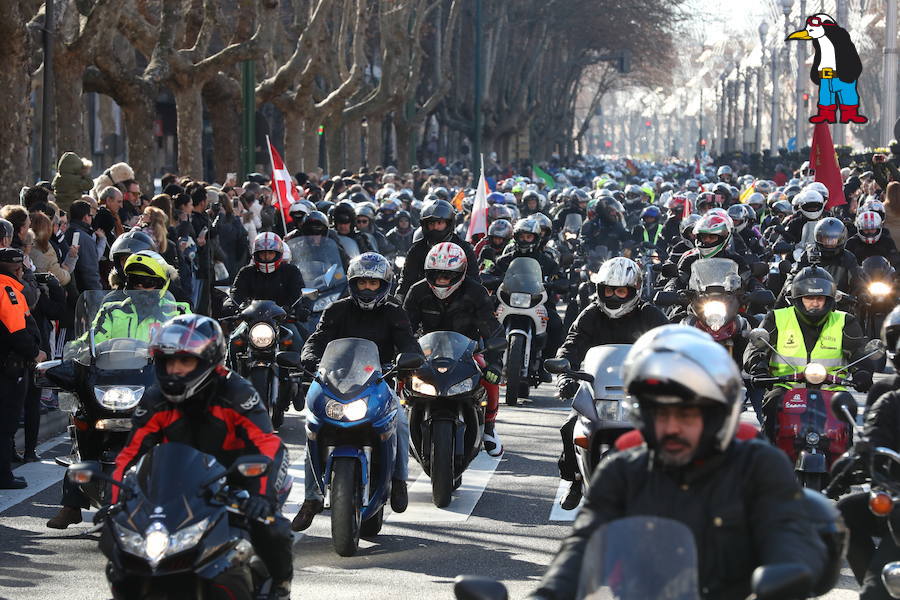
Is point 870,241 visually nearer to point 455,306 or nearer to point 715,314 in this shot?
point 715,314

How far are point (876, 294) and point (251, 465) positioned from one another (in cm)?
1019

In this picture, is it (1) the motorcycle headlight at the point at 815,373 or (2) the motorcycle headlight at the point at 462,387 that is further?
(2) the motorcycle headlight at the point at 462,387

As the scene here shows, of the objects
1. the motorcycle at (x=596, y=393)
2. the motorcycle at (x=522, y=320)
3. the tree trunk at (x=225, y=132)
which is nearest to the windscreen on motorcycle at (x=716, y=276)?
the motorcycle at (x=522, y=320)

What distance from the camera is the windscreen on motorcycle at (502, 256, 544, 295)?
52.3 ft

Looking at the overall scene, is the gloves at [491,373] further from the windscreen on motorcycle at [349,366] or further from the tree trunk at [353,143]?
the tree trunk at [353,143]

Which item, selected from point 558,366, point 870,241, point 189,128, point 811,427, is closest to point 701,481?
point 558,366

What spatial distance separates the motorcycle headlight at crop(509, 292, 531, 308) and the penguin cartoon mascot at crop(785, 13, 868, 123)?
20.3 metres

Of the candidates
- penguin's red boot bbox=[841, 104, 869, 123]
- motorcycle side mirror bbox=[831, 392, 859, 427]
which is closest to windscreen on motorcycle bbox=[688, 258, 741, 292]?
motorcycle side mirror bbox=[831, 392, 859, 427]

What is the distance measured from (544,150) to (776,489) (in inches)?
3353

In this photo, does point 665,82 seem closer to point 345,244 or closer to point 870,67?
point 870,67

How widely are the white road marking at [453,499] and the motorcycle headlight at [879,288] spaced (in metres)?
4.13

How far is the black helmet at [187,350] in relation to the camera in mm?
6449

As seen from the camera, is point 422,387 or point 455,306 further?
point 455,306

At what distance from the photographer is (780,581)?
4301 mm
